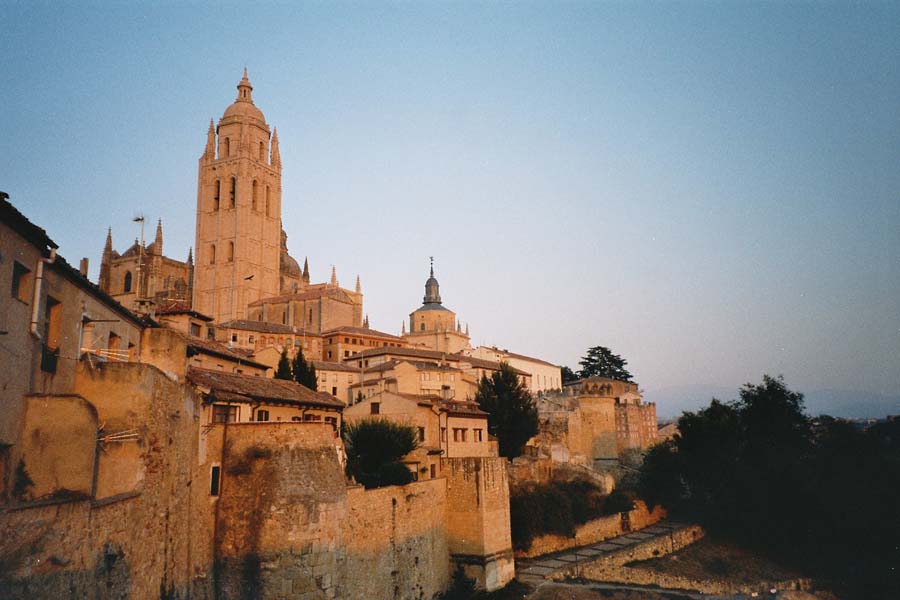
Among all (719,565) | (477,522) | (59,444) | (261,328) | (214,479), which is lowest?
(719,565)

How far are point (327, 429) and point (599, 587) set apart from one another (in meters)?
18.0

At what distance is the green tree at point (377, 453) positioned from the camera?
27578 millimetres

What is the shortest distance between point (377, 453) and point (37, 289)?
16.6 metres

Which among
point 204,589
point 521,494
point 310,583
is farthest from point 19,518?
point 521,494

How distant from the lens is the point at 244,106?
10200cm

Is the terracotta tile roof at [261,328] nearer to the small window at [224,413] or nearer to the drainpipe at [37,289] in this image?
the small window at [224,413]

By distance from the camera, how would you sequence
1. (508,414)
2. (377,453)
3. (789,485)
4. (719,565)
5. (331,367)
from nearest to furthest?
(377,453) → (719,565) → (508,414) → (789,485) → (331,367)

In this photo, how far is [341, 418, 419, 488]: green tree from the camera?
27.6 meters

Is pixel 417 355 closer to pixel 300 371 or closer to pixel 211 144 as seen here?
pixel 300 371

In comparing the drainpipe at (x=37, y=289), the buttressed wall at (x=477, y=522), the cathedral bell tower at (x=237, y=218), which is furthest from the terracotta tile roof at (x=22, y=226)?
the cathedral bell tower at (x=237, y=218)

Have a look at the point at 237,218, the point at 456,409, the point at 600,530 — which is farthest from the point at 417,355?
the point at 237,218

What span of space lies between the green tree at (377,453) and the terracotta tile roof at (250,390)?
1651 millimetres

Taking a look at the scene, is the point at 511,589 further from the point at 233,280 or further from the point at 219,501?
the point at 233,280

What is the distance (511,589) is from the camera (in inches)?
1190
